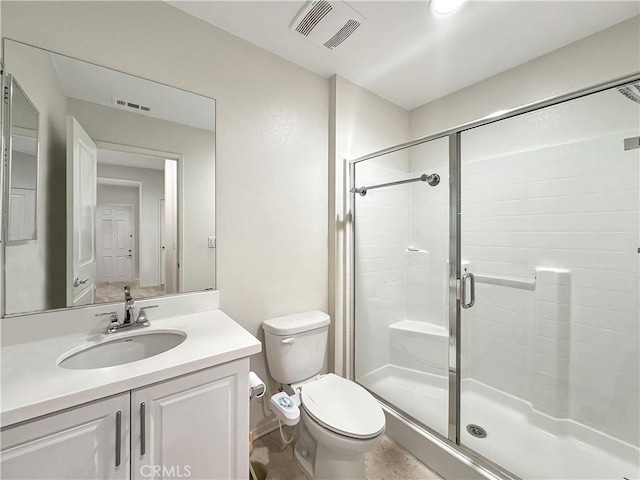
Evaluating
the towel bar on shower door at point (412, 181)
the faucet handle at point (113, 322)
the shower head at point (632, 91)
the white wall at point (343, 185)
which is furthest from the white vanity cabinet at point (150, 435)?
the shower head at point (632, 91)

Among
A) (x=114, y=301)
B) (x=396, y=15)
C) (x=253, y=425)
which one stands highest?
(x=396, y=15)

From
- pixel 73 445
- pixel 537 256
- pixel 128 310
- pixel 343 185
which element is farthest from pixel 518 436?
pixel 128 310

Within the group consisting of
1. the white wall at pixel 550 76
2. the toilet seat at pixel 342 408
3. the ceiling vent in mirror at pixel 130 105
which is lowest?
the toilet seat at pixel 342 408

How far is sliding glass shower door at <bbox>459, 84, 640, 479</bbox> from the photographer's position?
4.69 ft

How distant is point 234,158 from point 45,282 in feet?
3.36

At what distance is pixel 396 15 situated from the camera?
1.47 m

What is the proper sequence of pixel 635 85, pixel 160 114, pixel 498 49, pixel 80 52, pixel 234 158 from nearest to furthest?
pixel 635 85, pixel 80 52, pixel 160 114, pixel 234 158, pixel 498 49

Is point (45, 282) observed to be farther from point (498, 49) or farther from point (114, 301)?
point (498, 49)

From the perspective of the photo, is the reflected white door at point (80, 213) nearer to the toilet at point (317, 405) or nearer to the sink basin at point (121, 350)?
the sink basin at point (121, 350)

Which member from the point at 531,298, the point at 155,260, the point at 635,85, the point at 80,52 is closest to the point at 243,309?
the point at 155,260

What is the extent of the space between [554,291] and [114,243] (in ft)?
8.14

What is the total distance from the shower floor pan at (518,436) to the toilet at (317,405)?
0.50 m

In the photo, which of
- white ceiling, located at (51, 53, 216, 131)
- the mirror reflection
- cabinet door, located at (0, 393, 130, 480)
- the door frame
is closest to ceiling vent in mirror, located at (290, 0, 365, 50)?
white ceiling, located at (51, 53, 216, 131)

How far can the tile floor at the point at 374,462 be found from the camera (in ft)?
4.79
